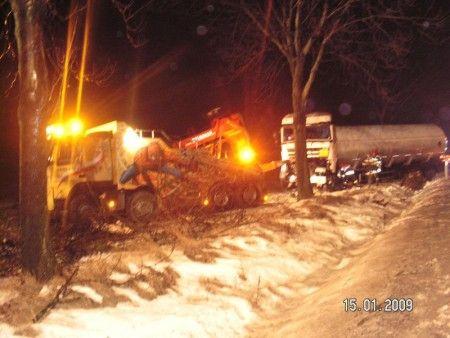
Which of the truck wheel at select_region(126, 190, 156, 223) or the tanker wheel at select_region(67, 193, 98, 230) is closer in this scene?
the tanker wheel at select_region(67, 193, 98, 230)

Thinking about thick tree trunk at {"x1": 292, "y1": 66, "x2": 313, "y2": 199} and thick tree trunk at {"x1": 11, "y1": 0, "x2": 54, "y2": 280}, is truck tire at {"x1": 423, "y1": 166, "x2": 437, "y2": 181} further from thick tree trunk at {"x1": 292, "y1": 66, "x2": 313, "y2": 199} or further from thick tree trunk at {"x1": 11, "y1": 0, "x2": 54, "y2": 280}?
thick tree trunk at {"x1": 11, "y1": 0, "x2": 54, "y2": 280}

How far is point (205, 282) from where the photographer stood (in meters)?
7.18

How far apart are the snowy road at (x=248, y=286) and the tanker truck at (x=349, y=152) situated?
1111cm

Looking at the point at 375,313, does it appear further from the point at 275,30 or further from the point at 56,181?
the point at 275,30

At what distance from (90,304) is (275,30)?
12465 millimetres

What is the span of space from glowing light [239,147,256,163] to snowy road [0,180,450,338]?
6583mm

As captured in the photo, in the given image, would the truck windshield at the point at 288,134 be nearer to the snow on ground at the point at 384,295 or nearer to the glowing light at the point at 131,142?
the glowing light at the point at 131,142

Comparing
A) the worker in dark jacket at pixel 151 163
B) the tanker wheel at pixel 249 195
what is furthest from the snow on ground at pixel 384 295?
the tanker wheel at pixel 249 195

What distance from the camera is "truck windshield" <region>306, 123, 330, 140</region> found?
2194cm

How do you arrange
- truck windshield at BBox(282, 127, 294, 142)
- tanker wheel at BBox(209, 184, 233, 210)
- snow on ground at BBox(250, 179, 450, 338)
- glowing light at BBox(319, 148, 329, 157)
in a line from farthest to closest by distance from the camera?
1. truck windshield at BBox(282, 127, 294, 142)
2. glowing light at BBox(319, 148, 329, 157)
3. tanker wheel at BBox(209, 184, 233, 210)
4. snow on ground at BBox(250, 179, 450, 338)

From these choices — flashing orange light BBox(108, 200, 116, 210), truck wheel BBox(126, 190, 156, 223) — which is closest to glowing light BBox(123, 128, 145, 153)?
truck wheel BBox(126, 190, 156, 223)

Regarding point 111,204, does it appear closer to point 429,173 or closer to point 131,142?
point 131,142

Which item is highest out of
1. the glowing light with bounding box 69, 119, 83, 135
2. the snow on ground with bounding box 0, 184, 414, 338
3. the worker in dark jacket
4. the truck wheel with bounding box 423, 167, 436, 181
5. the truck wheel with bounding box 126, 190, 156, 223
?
the glowing light with bounding box 69, 119, 83, 135

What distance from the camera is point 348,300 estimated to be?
5.93m
